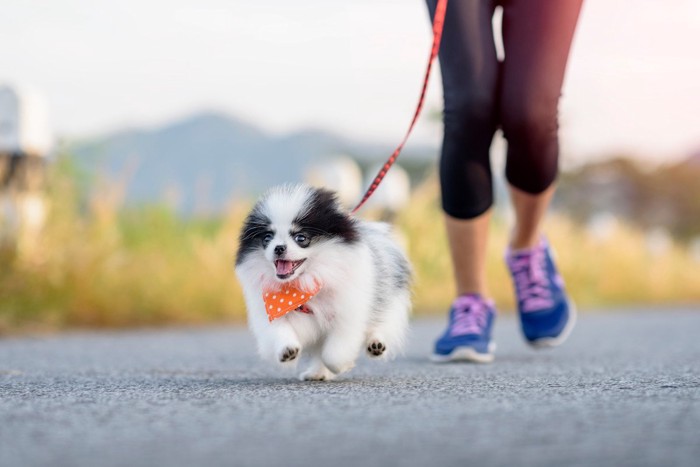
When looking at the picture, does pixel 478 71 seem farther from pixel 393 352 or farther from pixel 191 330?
pixel 191 330

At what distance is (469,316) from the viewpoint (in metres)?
4.09

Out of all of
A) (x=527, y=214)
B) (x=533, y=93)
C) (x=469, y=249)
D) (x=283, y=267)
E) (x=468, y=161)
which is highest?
(x=533, y=93)

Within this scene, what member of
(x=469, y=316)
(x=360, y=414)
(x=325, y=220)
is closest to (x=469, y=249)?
(x=469, y=316)

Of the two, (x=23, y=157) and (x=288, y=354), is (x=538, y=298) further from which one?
(x=23, y=157)

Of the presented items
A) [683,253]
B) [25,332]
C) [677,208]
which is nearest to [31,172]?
[25,332]

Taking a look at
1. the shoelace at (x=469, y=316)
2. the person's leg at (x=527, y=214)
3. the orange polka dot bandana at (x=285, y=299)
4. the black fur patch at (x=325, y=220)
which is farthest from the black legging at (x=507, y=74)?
the orange polka dot bandana at (x=285, y=299)

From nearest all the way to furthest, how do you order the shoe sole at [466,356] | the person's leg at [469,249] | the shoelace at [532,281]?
the shoe sole at [466,356], the person's leg at [469,249], the shoelace at [532,281]

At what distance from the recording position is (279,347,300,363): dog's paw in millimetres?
3047

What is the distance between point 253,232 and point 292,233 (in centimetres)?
16

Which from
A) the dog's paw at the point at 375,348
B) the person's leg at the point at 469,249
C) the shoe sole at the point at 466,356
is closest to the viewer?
the dog's paw at the point at 375,348

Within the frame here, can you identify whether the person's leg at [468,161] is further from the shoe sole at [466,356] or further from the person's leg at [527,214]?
the person's leg at [527,214]

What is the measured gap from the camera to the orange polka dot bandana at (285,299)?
312cm

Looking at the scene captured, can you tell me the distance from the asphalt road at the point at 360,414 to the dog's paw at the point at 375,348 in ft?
0.27

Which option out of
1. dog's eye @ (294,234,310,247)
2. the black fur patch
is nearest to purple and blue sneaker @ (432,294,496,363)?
the black fur patch
